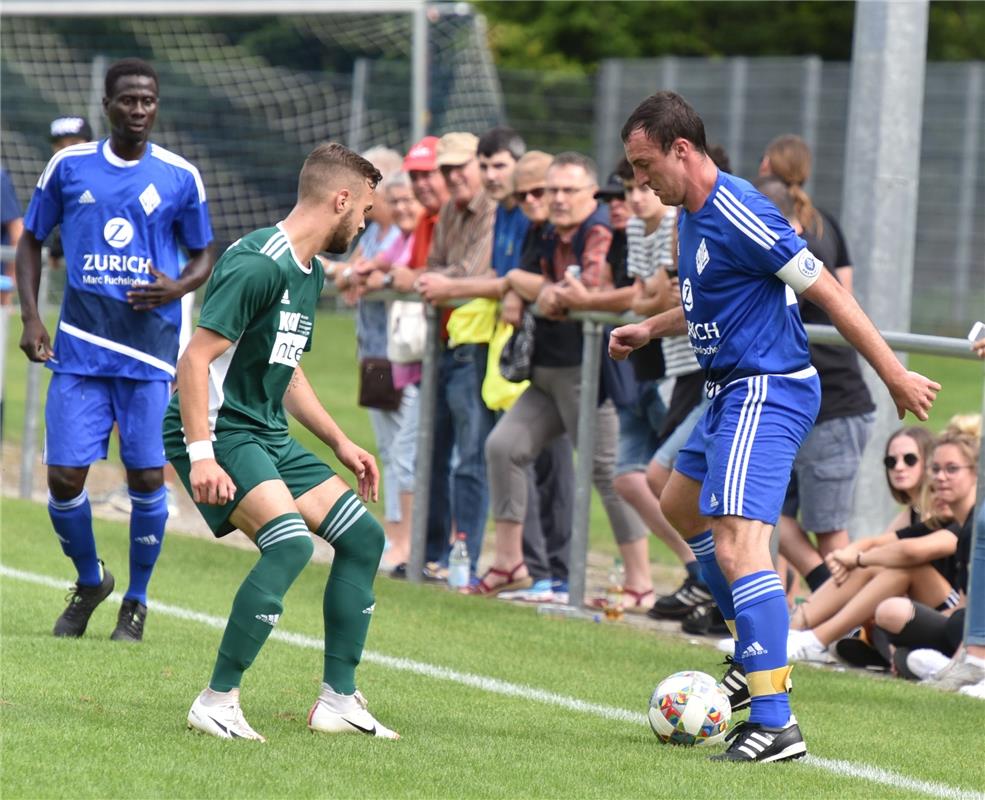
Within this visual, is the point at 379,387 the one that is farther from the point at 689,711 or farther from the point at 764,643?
the point at 764,643

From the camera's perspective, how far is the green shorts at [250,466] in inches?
223

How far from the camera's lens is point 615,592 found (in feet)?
31.3

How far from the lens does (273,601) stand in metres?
5.59

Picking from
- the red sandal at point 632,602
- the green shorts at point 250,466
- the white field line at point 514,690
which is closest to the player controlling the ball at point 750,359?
the white field line at point 514,690

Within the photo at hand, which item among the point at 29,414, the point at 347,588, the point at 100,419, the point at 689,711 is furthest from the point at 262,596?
the point at 29,414

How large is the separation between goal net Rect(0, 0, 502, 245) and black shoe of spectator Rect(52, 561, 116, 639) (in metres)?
20.5

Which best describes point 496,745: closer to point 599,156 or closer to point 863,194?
point 863,194

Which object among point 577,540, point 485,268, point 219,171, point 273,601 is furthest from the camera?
point 219,171

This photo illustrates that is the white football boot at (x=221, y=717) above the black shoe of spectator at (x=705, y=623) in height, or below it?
above

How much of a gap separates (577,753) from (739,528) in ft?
2.98

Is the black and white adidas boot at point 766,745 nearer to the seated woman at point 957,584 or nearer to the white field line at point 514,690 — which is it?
the white field line at point 514,690

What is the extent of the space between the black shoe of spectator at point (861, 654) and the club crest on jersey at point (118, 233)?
373cm

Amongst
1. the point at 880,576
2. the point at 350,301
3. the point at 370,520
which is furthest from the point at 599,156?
the point at 370,520

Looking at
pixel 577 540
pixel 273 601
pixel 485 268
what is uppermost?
pixel 485 268
